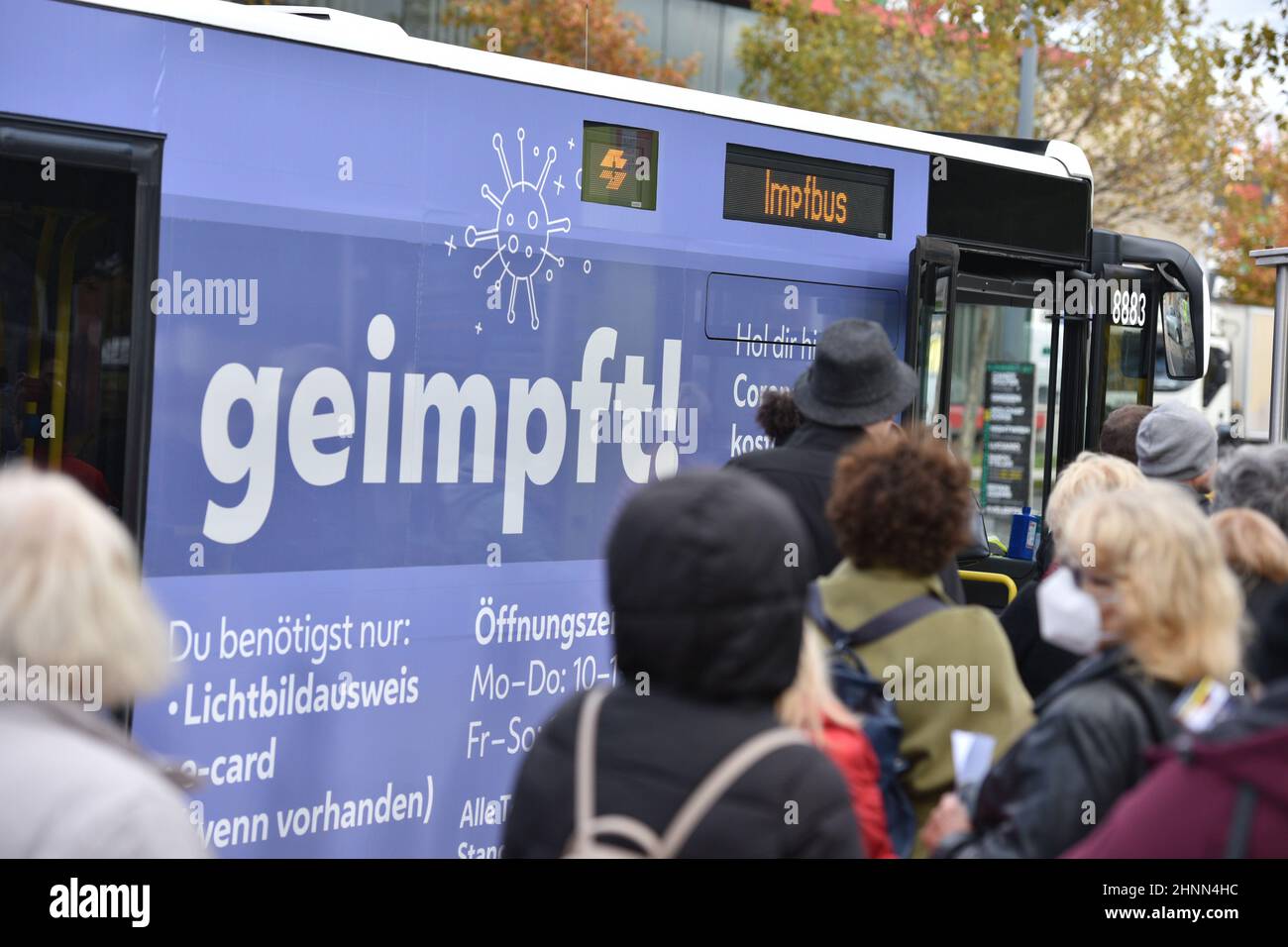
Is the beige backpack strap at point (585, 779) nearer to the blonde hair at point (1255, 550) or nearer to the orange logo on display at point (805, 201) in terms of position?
the blonde hair at point (1255, 550)

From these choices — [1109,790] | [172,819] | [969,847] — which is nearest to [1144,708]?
[1109,790]

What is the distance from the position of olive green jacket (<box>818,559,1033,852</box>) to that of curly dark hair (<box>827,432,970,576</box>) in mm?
83

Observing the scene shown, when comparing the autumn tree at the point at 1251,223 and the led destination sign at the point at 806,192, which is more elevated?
the autumn tree at the point at 1251,223

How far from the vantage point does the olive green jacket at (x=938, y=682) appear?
2893mm

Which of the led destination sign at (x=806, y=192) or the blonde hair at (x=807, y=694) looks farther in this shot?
the led destination sign at (x=806, y=192)

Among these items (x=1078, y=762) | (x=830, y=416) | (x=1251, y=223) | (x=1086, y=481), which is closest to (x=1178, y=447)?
(x=1086, y=481)

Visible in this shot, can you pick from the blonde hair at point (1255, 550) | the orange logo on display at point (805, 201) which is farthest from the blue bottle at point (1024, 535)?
the blonde hair at point (1255, 550)

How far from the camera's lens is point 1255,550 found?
3.35 meters

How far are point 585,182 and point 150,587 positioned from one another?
81.4 inches

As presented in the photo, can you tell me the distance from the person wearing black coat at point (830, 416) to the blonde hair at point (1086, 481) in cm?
54

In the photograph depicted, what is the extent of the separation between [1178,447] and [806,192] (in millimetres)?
1770

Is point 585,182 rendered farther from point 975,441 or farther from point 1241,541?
point 975,441

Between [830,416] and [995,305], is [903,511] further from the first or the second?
[995,305]

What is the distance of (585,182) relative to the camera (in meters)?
5.11
